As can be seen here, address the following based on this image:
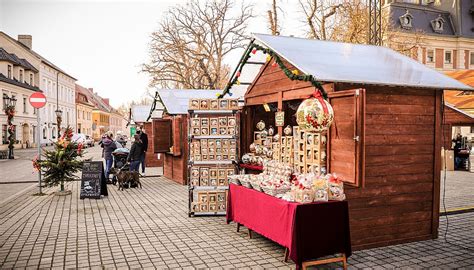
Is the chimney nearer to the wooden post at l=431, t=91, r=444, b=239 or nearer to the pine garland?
the pine garland

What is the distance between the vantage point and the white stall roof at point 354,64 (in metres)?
5.71

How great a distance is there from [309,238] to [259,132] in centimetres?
433

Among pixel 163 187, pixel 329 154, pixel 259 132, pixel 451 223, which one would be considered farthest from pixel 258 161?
pixel 163 187

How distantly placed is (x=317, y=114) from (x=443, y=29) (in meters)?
46.3

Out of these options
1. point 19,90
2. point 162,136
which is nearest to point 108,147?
point 162,136

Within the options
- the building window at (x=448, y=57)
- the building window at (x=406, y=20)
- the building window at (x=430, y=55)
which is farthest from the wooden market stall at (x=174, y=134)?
the building window at (x=448, y=57)

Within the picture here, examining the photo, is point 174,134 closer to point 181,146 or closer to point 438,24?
point 181,146

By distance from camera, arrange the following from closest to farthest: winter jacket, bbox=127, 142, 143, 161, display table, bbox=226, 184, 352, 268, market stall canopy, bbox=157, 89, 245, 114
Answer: display table, bbox=226, 184, 352, 268
winter jacket, bbox=127, 142, 143, 161
market stall canopy, bbox=157, 89, 245, 114

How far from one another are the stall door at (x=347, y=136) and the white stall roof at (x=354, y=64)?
0.34 m

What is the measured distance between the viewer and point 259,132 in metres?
8.96

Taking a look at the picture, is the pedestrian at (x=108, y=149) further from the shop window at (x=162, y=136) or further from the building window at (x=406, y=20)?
the building window at (x=406, y=20)

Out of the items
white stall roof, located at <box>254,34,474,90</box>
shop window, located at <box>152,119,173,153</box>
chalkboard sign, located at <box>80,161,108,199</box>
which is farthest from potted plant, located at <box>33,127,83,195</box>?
white stall roof, located at <box>254,34,474,90</box>

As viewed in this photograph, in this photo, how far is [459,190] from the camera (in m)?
11.5

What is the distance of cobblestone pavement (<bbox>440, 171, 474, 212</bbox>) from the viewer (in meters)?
9.28
